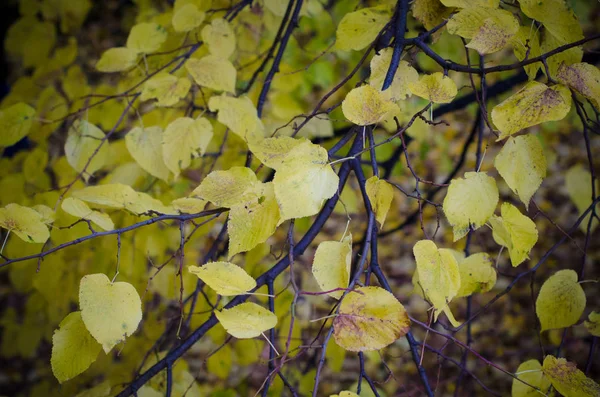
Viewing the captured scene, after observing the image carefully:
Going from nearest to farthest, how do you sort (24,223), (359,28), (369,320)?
(369,320)
(24,223)
(359,28)

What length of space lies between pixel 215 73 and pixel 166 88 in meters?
0.09

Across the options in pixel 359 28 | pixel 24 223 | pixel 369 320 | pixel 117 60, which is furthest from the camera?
pixel 117 60

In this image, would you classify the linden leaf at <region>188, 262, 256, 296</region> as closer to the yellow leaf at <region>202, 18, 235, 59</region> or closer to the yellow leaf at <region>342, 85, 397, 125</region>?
the yellow leaf at <region>342, 85, 397, 125</region>

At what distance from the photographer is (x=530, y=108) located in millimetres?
501

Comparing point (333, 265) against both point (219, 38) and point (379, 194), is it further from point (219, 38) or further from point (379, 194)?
point (219, 38)

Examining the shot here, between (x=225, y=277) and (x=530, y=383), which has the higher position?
(x=225, y=277)

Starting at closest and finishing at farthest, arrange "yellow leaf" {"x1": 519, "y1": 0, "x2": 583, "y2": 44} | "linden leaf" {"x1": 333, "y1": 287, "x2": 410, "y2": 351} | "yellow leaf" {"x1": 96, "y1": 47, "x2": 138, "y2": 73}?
"linden leaf" {"x1": 333, "y1": 287, "x2": 410, "y2": 351}, "yellow leaf" {"x1": 519, "y1": 0, "x2": 583, "y2": 44}, "yellow leaf" {"x1": 96, "y1": 47, "x2": 138, "y2": 73}

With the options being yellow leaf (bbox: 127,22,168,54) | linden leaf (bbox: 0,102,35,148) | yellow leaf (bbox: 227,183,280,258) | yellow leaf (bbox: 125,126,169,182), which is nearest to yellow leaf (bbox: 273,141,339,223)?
yellow leaf (bbox: 227,183,280,258)

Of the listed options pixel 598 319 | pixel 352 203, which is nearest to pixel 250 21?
pixel 352 203

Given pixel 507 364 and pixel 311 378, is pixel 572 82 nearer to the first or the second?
pixel 311 378

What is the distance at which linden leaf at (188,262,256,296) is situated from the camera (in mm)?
498

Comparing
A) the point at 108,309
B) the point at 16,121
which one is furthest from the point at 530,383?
the point at 16,121

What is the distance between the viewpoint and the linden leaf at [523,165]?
0.54m

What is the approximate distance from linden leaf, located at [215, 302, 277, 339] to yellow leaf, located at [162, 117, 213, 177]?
31cm
